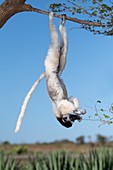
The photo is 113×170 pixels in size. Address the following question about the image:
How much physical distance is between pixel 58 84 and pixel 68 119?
30 cm

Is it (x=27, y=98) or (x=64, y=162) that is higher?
(x=64, y=162)

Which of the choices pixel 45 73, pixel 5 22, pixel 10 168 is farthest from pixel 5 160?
pixel 45 73

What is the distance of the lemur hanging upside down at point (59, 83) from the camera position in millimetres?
3557

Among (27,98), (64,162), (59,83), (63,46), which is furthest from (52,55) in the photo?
(64,162)

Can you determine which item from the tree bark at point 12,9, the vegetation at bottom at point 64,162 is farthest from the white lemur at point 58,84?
the vegetation at bottom at point 64,162

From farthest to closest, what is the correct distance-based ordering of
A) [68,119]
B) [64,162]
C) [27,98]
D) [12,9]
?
[64,162]
[12,9]
[27,98]
[68,119]

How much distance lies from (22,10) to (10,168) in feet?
6.41

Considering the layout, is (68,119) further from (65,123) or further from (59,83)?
(59,83)

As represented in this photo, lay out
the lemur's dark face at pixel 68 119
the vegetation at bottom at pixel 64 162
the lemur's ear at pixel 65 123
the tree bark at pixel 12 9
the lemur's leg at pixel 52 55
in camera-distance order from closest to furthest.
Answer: the lemur's dark face at pixel 68 119, the lemur's ear at pixel 65 123, the lemur's leg at pixel 52 55, the tree bark at pixel 12 9, the vegetation at bottom at pixel 64 162

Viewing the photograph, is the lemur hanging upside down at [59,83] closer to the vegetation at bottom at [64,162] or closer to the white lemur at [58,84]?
the white lemur at [58,84]

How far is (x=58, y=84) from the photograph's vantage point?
12.1 feet

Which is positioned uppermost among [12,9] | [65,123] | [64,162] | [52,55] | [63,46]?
[12,9]

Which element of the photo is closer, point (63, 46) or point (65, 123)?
point (65, 123)

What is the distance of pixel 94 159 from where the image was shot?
5.72 meters
